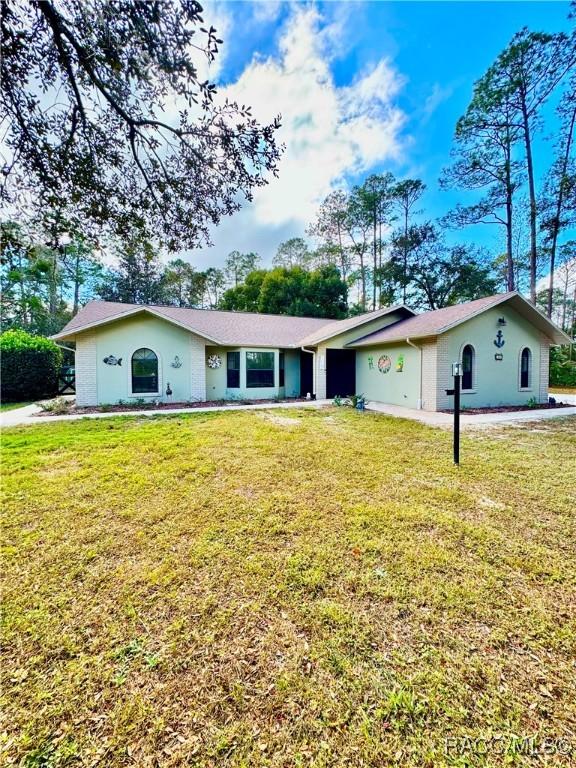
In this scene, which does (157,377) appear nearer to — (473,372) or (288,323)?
A: (288,323)

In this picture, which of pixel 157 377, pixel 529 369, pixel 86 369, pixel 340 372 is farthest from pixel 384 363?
pixel 86 369

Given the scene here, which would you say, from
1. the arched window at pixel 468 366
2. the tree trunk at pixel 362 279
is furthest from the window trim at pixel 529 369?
the tree trunk at pixel 362 279

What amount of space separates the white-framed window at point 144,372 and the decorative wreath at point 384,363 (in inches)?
357

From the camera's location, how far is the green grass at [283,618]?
1.59 meters

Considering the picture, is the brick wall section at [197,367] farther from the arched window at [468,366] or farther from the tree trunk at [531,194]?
the tree trunk at [531,194]

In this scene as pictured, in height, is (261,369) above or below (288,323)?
below

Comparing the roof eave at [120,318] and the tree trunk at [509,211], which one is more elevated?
the tree trunk at [509,211]

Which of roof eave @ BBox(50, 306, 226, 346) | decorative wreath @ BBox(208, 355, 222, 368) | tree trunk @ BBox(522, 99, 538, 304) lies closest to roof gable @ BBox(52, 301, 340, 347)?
roof eave @ BBox(50, 306, 226, 346)

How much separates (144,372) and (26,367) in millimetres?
5477

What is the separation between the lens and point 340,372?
15133 millimetres

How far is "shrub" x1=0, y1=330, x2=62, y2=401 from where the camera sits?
13359mm

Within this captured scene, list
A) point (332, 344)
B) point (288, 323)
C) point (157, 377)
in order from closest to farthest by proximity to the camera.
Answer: point (157, 377) → point (332, 344) → point (288, 323)

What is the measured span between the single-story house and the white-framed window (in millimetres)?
37

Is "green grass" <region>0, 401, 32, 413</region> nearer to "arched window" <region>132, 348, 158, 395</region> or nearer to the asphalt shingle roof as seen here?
the asphalt shingle roof
